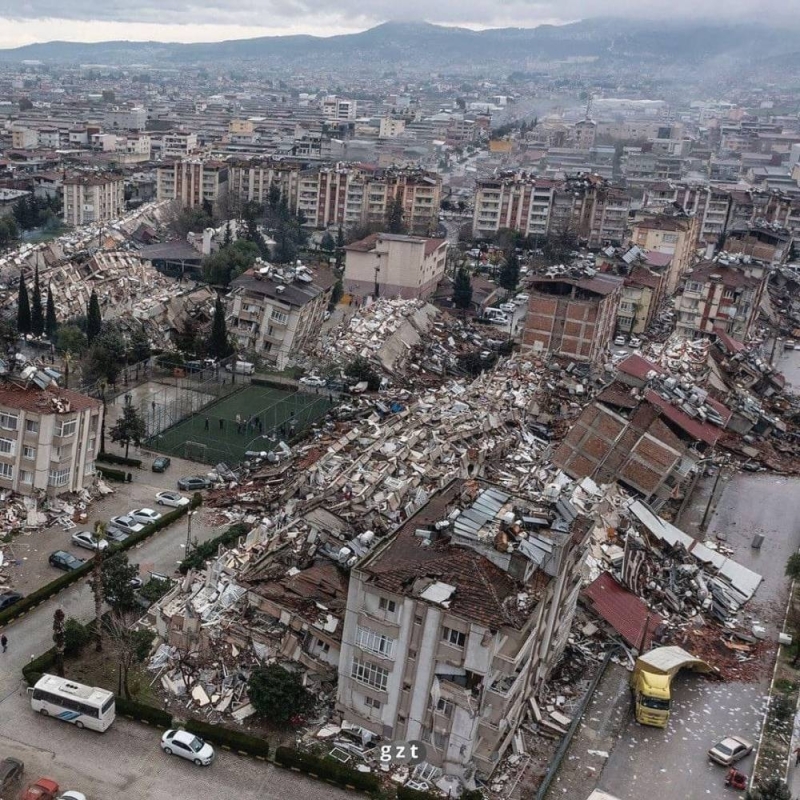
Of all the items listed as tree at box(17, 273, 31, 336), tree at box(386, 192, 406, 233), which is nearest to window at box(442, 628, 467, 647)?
tree at box(17, 273, 31, 336)

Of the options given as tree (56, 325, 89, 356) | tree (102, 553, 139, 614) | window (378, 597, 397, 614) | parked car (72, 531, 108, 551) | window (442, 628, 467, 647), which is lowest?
parked car (72, 531, 108, 551)

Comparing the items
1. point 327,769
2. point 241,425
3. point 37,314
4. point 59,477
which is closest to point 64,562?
point 59,477

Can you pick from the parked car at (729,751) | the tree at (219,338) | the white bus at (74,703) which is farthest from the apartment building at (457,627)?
the tree at (219,338)

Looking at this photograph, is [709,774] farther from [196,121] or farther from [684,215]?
[196,121]

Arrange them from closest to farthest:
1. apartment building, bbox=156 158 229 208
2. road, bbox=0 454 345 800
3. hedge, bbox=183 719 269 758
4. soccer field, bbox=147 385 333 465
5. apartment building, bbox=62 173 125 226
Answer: road, bbox=0 454 345 800 → hedge, bbox=183 719 269 758 → soccer field, bbox=147 385 333 465 → apartment building, bbox=62 173 125 226 → apartment building, bbox=156 158 229 208

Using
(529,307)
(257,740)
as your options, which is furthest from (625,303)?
(257,740)

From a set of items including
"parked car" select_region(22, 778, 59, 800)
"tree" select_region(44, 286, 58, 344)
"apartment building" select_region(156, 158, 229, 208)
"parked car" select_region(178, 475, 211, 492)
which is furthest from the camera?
"apartment building" select_region(156, 158, 229, 208)

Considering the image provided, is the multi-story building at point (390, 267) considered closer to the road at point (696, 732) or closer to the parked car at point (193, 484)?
the parked car at point (193, 484)

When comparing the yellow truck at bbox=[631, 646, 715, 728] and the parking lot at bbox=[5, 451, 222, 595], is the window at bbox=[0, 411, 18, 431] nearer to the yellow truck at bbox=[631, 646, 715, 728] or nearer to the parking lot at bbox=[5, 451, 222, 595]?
the parking lot at bbox=[5, 451, 222, 595]
